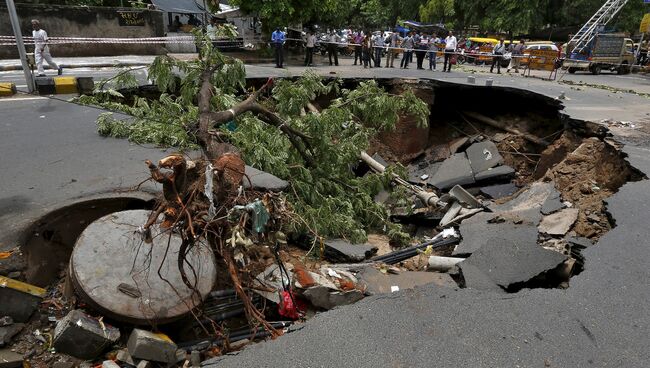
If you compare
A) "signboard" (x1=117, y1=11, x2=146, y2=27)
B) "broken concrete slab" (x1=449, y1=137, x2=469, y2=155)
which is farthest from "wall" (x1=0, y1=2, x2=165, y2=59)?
"broken concrete slab" (x1=449, y1=137, x2=469, y2=155)

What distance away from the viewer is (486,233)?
177 inches

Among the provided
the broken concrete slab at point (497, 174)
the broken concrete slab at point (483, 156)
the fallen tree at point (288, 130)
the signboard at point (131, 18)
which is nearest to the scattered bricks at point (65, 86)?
the fallen tree at point (288, 130)

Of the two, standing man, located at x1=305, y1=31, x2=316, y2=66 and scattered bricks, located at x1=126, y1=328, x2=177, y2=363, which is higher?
standing man, located at x1=305, y1=31, x2=316, y2=66

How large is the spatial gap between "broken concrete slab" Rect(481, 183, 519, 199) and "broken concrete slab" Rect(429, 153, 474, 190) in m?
0.44

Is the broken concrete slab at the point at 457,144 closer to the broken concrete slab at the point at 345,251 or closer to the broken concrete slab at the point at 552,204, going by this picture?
the broken concrete slab at the point at 552,204

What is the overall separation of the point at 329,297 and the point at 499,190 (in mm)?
6471

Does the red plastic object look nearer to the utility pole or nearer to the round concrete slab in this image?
the round concrete slab

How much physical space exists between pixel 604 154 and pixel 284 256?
5580 mm

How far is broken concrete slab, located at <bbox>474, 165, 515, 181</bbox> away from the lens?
8.91 metres

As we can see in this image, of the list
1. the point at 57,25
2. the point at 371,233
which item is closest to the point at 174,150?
the point at 371,233

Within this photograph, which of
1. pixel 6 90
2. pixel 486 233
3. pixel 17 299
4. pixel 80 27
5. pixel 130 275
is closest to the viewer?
pixel 17 299

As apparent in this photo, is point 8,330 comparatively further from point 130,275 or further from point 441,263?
point 441,263

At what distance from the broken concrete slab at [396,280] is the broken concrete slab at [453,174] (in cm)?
581

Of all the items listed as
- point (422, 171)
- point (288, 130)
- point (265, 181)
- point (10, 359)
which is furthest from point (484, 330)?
point (422, 171)
